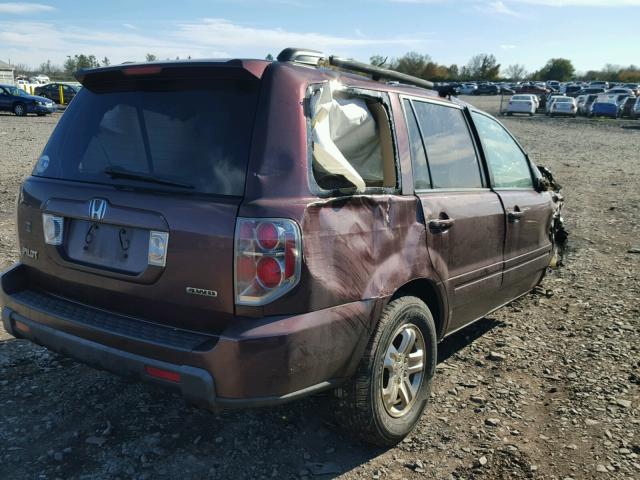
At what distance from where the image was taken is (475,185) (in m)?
3.89

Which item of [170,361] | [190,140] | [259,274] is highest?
[190,140]

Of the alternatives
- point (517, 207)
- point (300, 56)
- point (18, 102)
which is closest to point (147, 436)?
point (300, 56)

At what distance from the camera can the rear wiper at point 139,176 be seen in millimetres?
2516

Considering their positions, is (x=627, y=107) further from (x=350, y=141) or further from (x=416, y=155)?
(x=350, y=141)

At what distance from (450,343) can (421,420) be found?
128 centimetres

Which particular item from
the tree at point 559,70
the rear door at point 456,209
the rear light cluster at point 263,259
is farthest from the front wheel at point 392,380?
the tree at point 559,70

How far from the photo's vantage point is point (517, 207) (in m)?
4.24

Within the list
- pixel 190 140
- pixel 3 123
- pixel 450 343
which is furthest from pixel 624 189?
pixel 3 123

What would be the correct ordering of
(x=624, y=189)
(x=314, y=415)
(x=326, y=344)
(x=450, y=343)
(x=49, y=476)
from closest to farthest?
(x=326, y=344) < (x=49, y=476) < (x=314, y=415) < (x=450, y=343) < (x=624, y=189)

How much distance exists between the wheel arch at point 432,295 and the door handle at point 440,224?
0.98ft

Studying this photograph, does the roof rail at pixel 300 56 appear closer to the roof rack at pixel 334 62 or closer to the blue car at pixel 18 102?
the roof rack at pixel 334 62

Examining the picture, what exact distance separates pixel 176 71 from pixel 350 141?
3.00 feet

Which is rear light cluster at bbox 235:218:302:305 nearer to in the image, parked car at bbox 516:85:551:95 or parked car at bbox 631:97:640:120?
parked car at bbox 631:97:640:120

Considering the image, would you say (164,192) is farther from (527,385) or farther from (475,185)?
(527,385)
